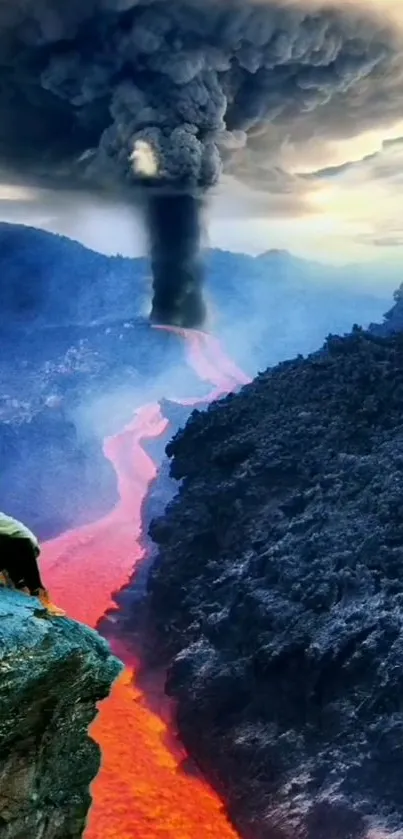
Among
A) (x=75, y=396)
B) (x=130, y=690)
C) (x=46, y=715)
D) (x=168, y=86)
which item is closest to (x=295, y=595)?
(x=130, y=690)

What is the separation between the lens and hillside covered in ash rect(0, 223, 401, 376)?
12.4 meters

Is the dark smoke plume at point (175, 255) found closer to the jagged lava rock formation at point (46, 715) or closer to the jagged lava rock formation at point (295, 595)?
the jagged lava rock formation at point (295, 595)

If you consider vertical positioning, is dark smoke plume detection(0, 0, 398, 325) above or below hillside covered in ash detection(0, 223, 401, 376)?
above

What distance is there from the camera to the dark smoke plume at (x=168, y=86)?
10625 millimetres

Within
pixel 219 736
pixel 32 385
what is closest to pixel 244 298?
pixel 32 385

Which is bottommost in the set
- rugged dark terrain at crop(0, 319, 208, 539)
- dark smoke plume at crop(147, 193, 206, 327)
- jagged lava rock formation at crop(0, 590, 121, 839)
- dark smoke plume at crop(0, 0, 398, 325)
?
jagged lava rock formation at crop(0, 590, 121, 839)

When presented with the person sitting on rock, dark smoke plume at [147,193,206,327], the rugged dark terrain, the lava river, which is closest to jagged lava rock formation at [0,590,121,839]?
the person sitting on rock

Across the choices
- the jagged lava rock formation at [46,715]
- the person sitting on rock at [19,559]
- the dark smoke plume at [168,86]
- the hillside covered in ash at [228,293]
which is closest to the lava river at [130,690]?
the hillside covered in ash at [228,293]

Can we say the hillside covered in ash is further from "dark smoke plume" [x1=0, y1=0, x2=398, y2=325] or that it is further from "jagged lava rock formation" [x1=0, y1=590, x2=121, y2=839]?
"jagged lava rock formation" [x1=0, y1=590, x2=121, y2=839]

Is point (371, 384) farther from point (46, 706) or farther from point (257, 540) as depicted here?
point (46, 706)

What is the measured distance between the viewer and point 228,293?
496 inches

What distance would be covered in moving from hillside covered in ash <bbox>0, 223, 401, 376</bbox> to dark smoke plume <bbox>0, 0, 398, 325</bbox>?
1.71 feet

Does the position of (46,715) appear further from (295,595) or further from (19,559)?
(295,595)

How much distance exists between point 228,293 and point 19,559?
10.6 metres
